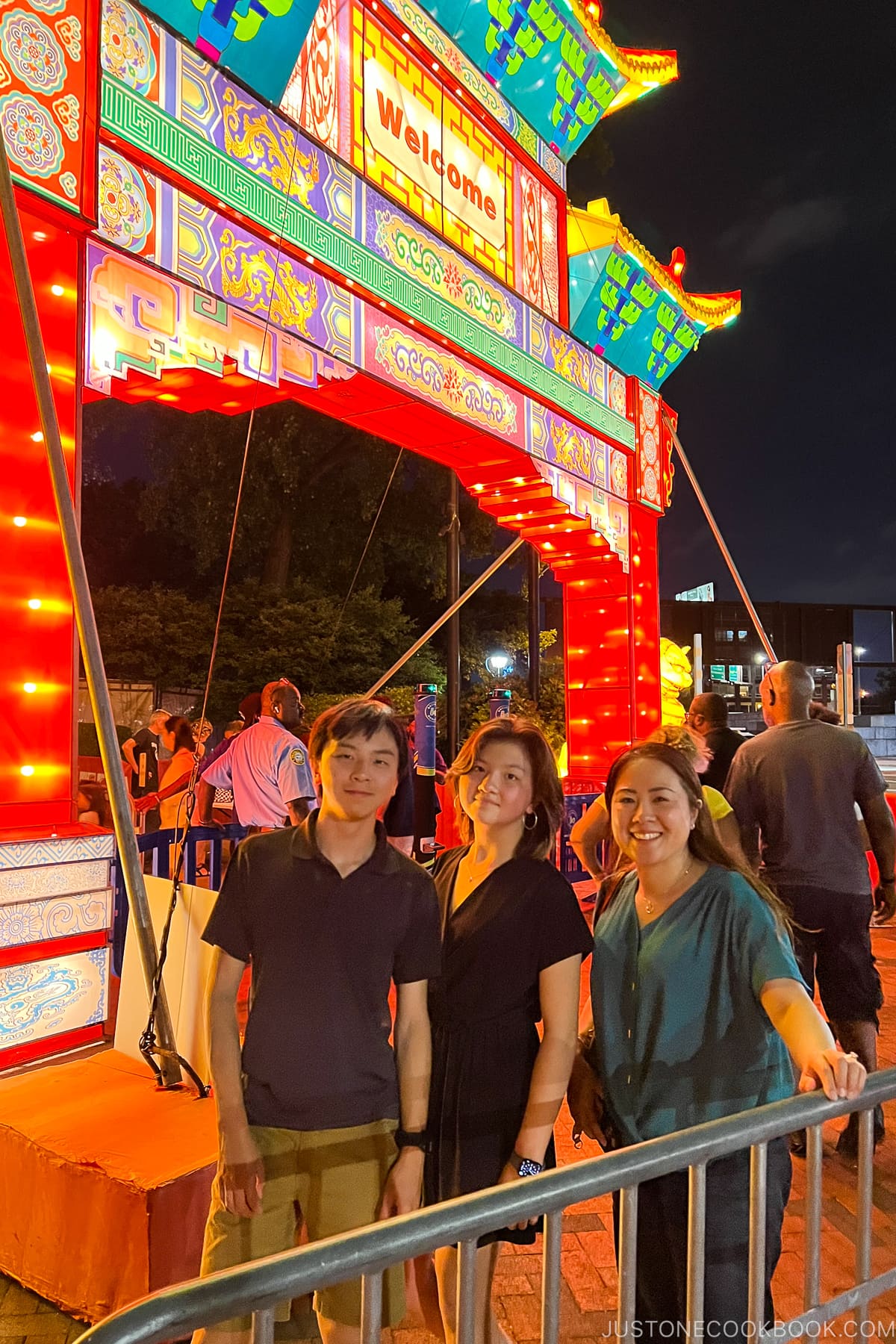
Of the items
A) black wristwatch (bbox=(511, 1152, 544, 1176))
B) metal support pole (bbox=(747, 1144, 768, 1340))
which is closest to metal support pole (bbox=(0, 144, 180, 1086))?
black wristwatch (bbox=(511, 1152, 544, 1176))

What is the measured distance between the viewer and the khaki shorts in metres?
1.96

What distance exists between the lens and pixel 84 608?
3.55 meters

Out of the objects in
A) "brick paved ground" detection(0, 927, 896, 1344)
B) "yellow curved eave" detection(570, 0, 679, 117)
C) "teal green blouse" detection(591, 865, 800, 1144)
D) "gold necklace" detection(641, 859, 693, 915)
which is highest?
"yellow curved eave" detection(570, 0, 679, 117)

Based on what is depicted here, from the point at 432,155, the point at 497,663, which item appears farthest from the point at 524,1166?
the point at 497,663

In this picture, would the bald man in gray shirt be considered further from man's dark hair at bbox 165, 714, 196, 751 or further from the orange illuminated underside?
man's dark hair at bbox 165, 714, 196, 751

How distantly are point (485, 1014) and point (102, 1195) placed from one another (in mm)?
1205

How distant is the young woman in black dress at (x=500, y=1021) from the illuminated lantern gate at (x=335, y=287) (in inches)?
90.1

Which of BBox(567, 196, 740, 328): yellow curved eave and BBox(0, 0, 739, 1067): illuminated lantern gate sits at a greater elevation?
BBox(567, 196, 740, 328): yellow curved eave

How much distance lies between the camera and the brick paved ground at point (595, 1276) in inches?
99.2

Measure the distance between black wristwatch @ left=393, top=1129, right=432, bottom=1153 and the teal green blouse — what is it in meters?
0.43

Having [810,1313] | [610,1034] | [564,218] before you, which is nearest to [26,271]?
[610,1034]

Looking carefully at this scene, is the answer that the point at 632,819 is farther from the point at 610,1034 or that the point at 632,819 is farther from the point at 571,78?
the point at 571,78

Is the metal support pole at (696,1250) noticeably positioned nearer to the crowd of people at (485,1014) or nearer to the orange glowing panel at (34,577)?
the crowd of people at (485,1014)

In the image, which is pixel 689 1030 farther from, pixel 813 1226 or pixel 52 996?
pixel 52 996
